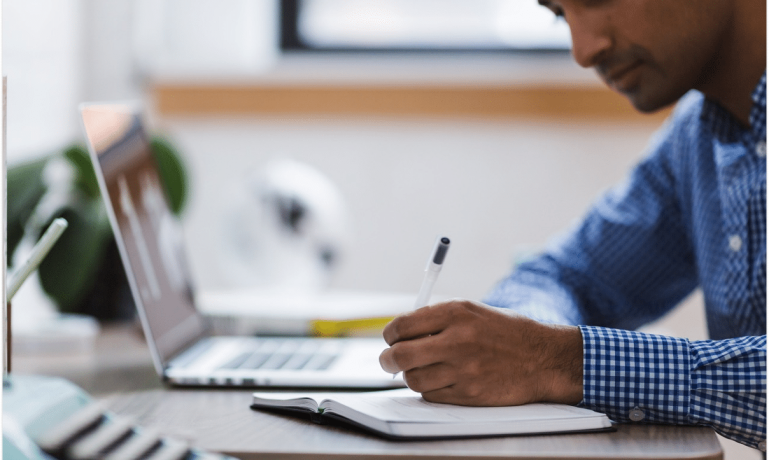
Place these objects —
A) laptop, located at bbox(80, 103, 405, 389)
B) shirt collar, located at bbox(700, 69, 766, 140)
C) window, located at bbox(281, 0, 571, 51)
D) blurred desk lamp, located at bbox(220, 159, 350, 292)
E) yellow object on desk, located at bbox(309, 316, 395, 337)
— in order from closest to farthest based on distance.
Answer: laptop, located at bbox(80, 103, 405, 389) → shirt collar, located at bbox(700, 69, 766, 140) → yellow object on desk, located at bbox(309, 316, 395, 337) → blurred desk lamp, located at bbox(220, 159, 350, 292) → window, located at bbox(281, 0, 571, 51)

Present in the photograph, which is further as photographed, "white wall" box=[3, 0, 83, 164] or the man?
"white wall" box=[3, 0, 83, 164]

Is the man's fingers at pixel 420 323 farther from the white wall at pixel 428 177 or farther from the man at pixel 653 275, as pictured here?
the white wall at pixel 428 177

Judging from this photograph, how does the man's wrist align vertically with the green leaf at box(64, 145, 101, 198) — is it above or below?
below

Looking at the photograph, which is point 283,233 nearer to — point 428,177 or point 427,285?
point 428,177

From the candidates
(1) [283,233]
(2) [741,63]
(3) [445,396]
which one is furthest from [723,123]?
(1) [283,233]

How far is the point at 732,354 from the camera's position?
25.5 inches

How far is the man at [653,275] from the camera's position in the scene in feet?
2.06

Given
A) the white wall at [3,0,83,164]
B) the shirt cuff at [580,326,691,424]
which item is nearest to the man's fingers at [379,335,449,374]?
the shirt cuff at [580,326,691,424]

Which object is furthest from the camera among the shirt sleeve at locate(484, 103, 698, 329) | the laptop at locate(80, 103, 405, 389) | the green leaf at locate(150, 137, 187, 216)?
the green leaf at locate(150, 137, 187, 216)

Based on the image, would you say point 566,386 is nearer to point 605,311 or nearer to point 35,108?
point 605,311

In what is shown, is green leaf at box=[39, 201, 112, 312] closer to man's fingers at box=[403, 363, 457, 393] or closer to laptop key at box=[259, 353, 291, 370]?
laptop key at box=[259, 353, 291, 370]

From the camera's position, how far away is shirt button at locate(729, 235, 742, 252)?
3.05 ft

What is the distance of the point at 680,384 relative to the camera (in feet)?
2.08

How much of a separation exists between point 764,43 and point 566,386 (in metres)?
0.59
